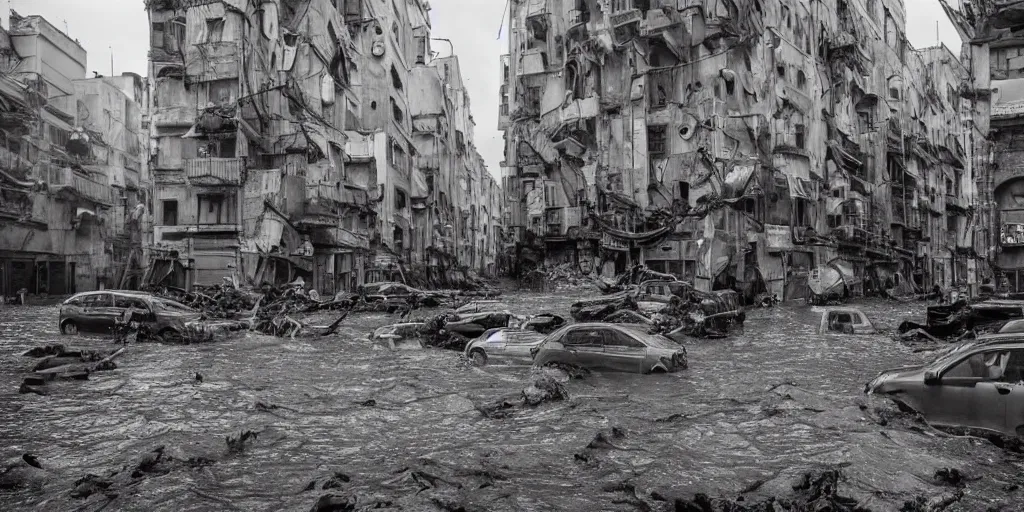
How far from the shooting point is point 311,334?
69.0ft

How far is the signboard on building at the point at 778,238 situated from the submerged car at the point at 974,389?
118ft

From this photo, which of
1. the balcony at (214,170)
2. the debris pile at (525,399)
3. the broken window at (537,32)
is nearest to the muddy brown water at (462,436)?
the debris pile at (525,399)

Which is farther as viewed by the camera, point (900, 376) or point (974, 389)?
point (900, 376)

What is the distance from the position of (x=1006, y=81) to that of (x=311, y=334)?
36.1m

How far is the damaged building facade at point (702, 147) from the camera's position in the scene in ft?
139

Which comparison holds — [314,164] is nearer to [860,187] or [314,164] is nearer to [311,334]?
[311,334]

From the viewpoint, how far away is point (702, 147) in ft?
140

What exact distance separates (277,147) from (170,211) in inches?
290

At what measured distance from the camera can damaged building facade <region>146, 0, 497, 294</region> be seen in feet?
121

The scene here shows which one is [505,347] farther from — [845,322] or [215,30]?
[215,30]

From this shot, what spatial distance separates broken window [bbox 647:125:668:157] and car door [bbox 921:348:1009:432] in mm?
38315

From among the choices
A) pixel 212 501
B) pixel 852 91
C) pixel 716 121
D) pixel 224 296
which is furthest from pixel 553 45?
pixel 212 501

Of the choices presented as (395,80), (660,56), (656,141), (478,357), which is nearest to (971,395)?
(478,357)

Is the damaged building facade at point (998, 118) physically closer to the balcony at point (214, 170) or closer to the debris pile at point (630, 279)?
the debris pile at point (630, 279)
